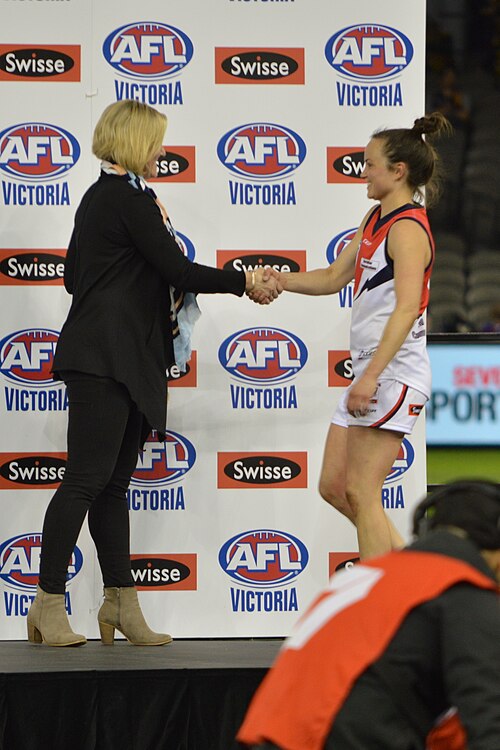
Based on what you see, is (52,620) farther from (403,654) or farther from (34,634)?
(403,654)

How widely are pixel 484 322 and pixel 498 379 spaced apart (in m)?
0.65

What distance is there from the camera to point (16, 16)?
3957 millimetres

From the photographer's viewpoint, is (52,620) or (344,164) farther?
(344,164)

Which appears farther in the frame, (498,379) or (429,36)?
(429,36)

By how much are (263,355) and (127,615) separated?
1052mm

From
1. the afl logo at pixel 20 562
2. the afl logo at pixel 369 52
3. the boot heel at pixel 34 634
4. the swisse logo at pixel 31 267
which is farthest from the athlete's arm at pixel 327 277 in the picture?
the boot heel at pixel 34 634

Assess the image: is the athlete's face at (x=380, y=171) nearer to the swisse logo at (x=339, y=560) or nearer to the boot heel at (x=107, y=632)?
the swisse logo at (x=339, y=560)

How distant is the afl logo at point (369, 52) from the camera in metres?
4.01

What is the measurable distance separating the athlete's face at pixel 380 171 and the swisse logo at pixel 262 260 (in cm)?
68

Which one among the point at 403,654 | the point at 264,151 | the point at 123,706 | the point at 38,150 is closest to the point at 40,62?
the point at 38,150

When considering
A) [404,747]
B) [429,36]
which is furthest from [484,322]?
[404,747]

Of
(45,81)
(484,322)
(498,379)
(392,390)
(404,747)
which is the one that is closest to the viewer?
(404,747)

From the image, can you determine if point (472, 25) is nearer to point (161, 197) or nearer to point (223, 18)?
point (223, 18)

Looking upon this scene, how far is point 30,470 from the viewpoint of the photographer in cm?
393
